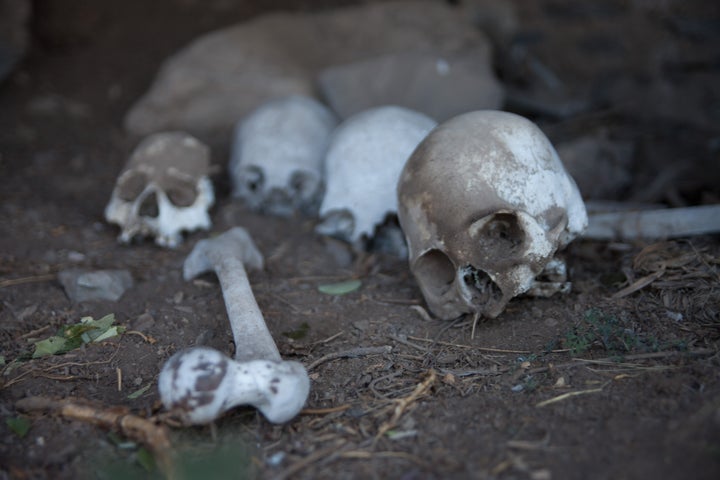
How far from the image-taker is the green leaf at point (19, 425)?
2312mm

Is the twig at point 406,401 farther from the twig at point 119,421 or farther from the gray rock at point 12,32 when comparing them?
the gray rock at point 12,32

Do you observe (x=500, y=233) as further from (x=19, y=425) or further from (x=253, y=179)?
(x=19, y=425)

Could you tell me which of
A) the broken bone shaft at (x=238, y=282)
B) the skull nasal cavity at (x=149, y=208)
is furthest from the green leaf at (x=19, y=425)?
the skull nasal cavity at (x=149, y=208)

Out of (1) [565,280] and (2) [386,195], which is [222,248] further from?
(1) [565,280]

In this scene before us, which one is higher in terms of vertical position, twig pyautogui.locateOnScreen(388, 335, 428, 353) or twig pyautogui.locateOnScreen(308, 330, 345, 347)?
twig pyautogui.locateOnScreen(388, 335, 428, 353)

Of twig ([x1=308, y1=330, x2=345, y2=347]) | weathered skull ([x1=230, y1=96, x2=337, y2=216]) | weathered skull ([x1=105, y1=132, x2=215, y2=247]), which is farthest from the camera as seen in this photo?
weathered skull ([x1=230, y1=96, x2=337, y2=216])

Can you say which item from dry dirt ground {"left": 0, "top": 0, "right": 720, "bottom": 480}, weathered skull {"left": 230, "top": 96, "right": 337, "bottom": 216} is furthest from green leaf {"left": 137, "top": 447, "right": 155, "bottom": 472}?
weathered skull {"left": 230, "top": 96, "right": 337, "bottom": 216}

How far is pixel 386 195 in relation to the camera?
3598 mm

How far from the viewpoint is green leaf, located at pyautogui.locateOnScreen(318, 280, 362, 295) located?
3.33 m

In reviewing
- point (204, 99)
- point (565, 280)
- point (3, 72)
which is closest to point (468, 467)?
point (565, 280)

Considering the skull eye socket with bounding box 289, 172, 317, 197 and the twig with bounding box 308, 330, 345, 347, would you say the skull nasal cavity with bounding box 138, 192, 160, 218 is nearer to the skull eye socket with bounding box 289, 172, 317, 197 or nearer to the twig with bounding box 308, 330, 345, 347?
the skull eye socket with bounding box 289, 172, 317, 197

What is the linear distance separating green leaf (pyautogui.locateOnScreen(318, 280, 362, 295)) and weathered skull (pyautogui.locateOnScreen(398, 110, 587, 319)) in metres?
0.43

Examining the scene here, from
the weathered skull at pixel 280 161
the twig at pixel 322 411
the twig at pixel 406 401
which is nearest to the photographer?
the twig at pixel 406 401

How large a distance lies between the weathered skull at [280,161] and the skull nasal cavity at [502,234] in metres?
1.51
